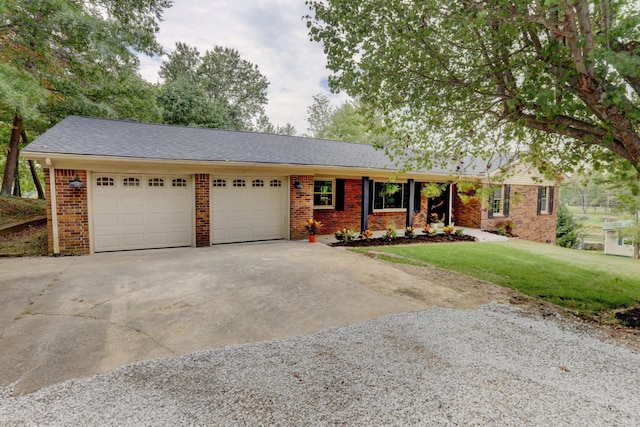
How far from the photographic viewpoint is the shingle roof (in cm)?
759

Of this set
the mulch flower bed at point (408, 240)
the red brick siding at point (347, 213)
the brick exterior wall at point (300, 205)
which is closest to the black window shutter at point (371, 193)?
the red brick siding at point (347, 213)

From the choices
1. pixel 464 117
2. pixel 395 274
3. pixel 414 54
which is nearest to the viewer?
pixel 414 54

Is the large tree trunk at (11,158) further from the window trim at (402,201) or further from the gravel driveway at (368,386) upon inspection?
the gravel driveway at (368,386)

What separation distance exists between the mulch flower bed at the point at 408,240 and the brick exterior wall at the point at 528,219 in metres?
3.16

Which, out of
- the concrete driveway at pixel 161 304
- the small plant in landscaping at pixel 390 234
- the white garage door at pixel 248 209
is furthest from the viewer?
the small plant in landscaping at pixel 390 234

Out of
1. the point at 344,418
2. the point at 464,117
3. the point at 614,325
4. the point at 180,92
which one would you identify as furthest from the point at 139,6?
the point at 614,325

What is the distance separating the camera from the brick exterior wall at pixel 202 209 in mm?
8914

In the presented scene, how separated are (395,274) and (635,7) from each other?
5505mm

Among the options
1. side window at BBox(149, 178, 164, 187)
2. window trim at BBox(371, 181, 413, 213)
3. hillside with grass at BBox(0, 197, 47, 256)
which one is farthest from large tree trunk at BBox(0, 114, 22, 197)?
window trim at BBox(371, 181, 413, 213)

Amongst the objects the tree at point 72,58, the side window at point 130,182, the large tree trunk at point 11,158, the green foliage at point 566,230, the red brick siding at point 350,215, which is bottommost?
the green foliage at point 566,230

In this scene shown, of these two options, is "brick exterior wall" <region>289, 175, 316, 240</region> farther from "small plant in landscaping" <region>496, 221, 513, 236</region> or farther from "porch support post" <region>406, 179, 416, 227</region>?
"small plant in landscaping" <region>496, 221, 513, 236</region>

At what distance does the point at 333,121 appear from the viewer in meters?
32.7

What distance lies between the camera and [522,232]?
1521cm

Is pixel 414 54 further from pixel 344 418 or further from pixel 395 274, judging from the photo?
pixel 344 418
